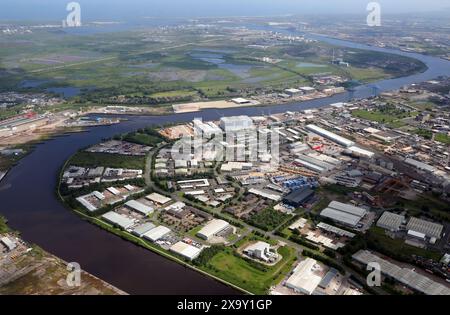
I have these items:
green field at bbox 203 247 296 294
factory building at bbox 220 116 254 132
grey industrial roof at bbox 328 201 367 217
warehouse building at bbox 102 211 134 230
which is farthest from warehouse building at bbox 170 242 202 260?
factory building at bbox 220 116 254 132

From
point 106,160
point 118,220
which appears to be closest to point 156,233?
point 118,220

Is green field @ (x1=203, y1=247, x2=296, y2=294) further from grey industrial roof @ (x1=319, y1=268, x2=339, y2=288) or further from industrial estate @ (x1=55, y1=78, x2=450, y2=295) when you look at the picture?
grey industrial roof @ (x1=319, y1=268, x2=339, y2=288)

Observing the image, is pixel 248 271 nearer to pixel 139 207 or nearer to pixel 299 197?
pixel 299 197

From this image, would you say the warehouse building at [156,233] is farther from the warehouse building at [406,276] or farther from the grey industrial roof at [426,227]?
the grey industrial roof at [426,227]

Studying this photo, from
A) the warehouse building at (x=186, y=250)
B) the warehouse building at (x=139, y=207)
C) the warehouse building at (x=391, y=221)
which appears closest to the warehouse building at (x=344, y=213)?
the warehouse building at (x=391, y=221)

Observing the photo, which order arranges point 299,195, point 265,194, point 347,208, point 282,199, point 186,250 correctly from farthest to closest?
point 265,194, point 299,195, point 282,199, point 347,208, point 186,250
